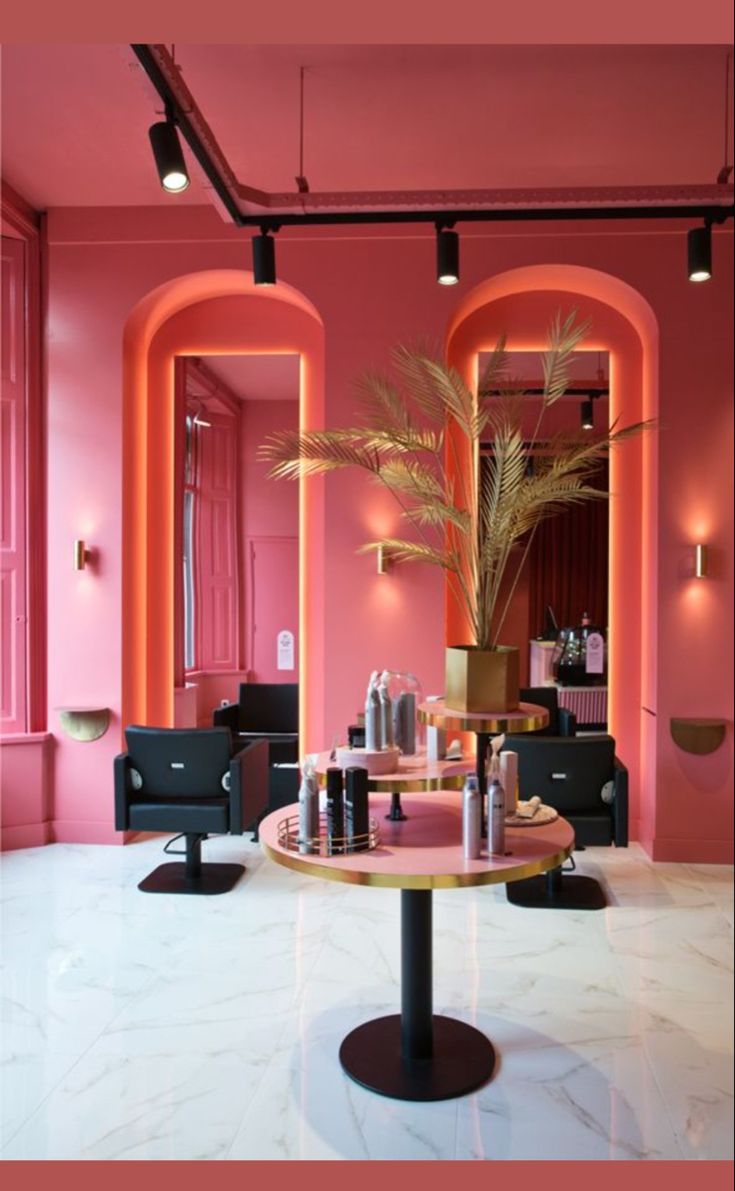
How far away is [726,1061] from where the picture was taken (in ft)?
2.03

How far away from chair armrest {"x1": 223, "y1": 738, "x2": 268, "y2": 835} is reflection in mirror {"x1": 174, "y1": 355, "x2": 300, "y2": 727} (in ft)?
3.57

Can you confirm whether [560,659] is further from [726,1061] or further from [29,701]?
[726,1061]

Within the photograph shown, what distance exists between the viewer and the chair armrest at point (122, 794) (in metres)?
3.87

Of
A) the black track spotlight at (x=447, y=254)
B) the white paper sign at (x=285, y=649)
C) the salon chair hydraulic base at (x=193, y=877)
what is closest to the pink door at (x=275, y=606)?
the white paper sign at (x=285, y=649)

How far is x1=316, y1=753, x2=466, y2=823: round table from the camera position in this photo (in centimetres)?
236

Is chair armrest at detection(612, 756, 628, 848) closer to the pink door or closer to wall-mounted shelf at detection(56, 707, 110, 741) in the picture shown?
the pink door

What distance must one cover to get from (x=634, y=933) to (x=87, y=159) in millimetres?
4508

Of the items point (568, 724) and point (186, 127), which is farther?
point (568, 724)

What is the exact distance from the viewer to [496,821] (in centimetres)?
217

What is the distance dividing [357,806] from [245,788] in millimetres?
1729

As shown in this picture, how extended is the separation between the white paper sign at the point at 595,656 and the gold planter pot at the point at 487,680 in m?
2.80

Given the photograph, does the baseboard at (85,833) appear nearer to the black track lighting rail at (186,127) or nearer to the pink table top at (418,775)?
the pink table top at (418,775)

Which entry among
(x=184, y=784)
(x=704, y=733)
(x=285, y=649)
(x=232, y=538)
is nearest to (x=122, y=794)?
(x=184, y=784)

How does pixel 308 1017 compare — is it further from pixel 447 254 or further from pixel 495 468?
pixel 447 254
